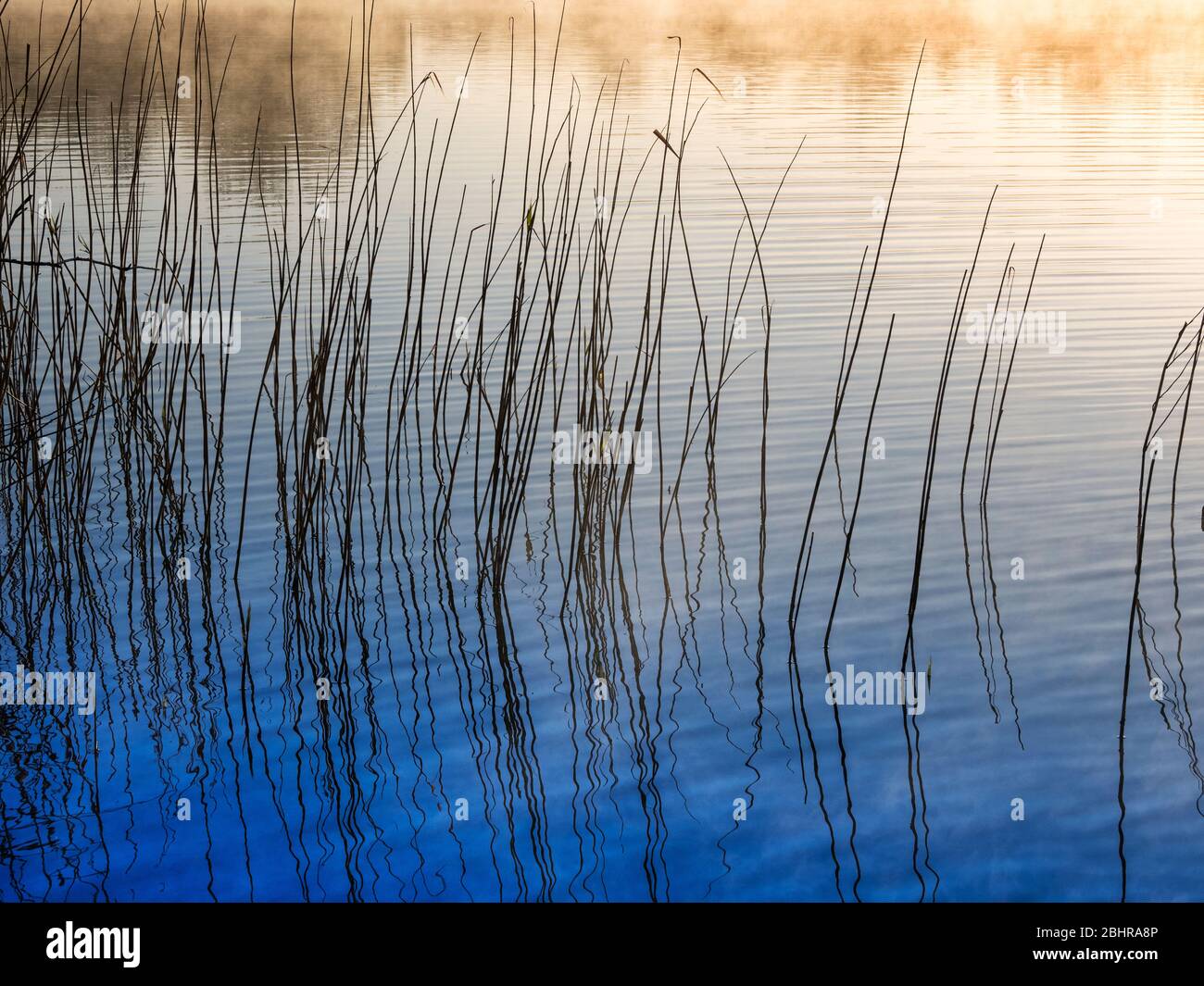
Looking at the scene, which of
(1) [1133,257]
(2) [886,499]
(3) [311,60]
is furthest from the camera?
(3) [311,60]

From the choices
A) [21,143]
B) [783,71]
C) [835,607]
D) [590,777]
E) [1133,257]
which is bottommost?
[590,777]

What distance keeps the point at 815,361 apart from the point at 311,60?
383 inches

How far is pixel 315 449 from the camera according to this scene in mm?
2570

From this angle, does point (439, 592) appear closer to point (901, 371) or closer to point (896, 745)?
point (896, 745)

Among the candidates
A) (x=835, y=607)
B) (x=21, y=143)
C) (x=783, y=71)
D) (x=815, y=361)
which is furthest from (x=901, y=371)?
(x=783, y=71)

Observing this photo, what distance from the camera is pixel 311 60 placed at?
1247cm

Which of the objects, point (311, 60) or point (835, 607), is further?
point (311, 60)

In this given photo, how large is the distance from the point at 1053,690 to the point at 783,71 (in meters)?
10.3

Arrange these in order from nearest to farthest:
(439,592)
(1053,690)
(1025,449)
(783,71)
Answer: (1053,690) < (439,592) < (1025,449) < (783,71)

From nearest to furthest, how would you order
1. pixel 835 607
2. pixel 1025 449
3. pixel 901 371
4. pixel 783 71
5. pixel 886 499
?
pixel 835 607
pixel 886 499
pixel 1025 449
pixel 901 371
pixel 783 71

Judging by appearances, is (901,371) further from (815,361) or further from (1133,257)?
(1133,257)

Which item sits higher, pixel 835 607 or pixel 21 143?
pixel 21 143

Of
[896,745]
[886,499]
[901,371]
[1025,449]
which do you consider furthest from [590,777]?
[901,371]

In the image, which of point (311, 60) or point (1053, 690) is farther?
point (311, 60)
